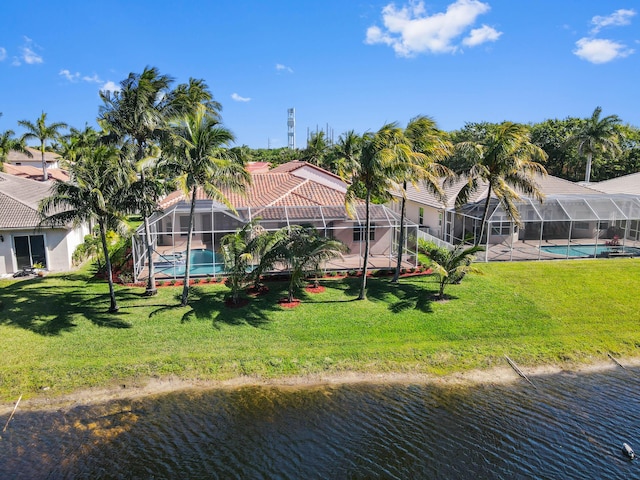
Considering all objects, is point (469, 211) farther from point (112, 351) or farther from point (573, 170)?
point (573, 170)

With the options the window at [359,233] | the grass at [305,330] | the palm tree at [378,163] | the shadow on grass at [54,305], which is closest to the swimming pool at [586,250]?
the grass at [305,330]

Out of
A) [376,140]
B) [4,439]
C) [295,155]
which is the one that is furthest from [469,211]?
[295,155]

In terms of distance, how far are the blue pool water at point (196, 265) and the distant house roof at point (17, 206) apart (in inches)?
250

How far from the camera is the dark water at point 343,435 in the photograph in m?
10.7

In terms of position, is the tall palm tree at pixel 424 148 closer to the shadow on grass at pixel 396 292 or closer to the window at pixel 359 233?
the shadow on grass at pixel 396 292

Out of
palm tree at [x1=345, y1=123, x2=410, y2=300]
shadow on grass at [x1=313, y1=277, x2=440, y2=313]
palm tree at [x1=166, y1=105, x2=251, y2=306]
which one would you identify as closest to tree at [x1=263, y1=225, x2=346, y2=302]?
shadow on grass at [x1=313, y1=277, x2=440, y2=313]

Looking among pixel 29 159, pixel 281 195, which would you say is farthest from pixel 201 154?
pixel 29 159

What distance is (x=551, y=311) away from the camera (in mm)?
18953

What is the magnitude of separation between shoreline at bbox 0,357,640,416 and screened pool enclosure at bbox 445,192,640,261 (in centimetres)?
1015

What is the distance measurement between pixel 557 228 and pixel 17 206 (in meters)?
34.1

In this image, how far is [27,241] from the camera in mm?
23500

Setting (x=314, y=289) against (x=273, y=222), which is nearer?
(x=314, y=289)

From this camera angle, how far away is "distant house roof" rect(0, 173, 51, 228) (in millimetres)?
23109

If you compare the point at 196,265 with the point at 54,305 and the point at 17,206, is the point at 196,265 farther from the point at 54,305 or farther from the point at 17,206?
the point at 17,206
